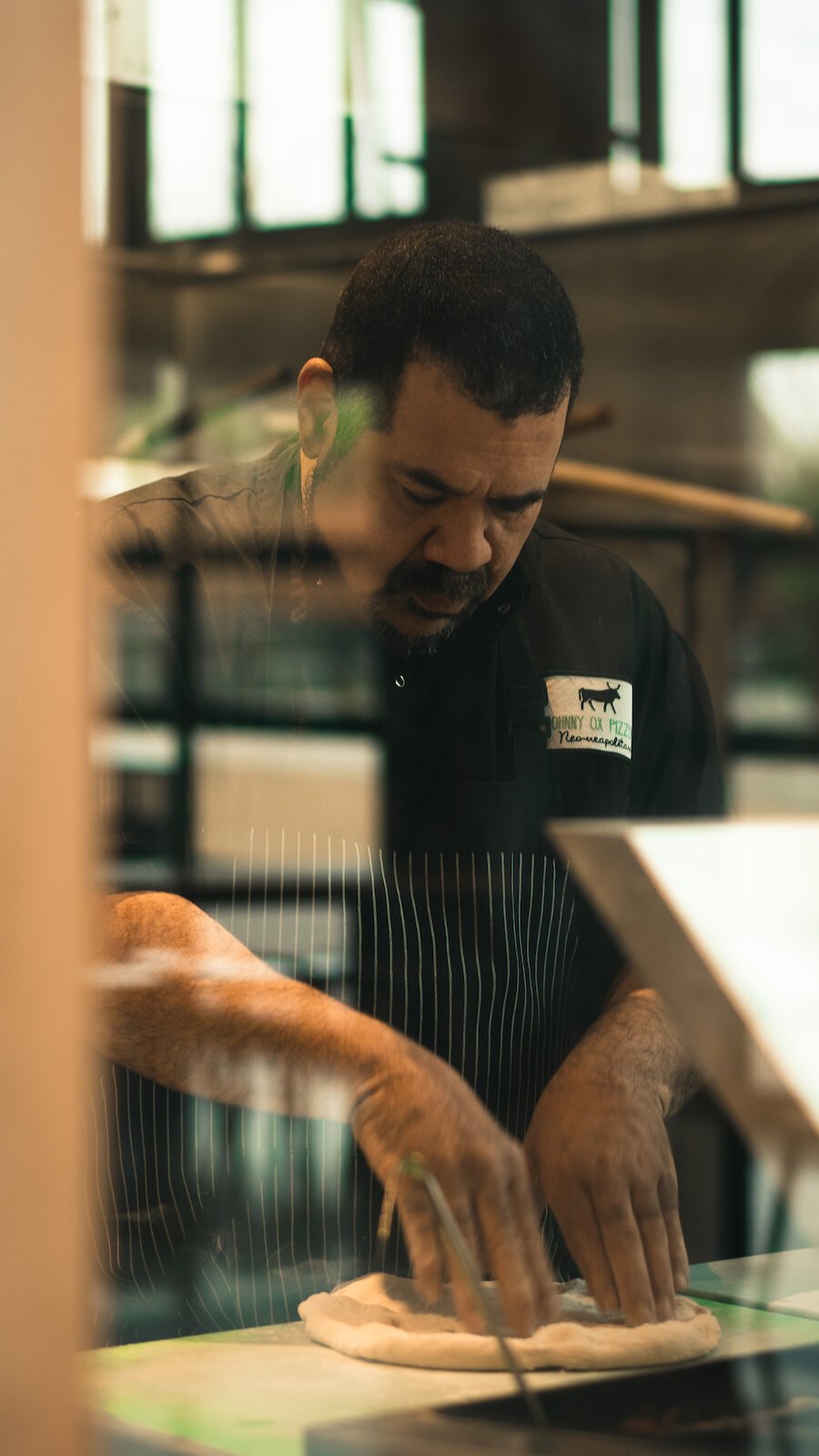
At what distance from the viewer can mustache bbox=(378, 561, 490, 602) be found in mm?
781

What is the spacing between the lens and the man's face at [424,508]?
772 millimetres

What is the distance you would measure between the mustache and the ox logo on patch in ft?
0.23

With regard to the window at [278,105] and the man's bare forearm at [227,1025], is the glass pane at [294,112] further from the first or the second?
the man's bare forearm at [227,1025]

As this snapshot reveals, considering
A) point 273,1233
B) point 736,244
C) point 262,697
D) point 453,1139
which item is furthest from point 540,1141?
point 736,244

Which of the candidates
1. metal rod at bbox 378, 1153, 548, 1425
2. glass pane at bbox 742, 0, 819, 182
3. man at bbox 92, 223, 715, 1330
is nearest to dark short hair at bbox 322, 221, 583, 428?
man at bbox 92, 223, 715, 1330

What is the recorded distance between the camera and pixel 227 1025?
735 millimetres

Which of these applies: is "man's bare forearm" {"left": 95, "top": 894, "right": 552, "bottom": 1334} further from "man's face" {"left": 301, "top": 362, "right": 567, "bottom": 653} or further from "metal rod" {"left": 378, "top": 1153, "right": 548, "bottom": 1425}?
"man's face" {"left": 301, "top": 362, "right": 567, "bottom": 653}

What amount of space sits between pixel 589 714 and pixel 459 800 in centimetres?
8

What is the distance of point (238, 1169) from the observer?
787 mm

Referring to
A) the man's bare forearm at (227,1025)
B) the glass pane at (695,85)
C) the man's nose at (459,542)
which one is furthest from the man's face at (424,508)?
the glass pane at (695,85)

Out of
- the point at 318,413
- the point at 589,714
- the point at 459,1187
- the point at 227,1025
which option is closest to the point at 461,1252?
the point at 459,1187

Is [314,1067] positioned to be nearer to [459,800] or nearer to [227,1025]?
[227,1025]

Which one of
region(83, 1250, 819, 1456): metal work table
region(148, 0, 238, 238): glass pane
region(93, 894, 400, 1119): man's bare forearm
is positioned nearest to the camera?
region(83, 1250, 819, 1456): metal work table

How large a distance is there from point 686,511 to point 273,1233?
1113mm
